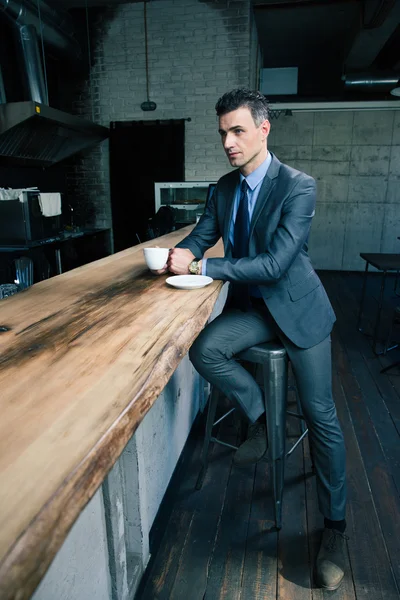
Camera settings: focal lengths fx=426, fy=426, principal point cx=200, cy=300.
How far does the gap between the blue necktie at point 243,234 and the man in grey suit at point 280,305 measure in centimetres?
6

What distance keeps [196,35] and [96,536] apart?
5.96 meters

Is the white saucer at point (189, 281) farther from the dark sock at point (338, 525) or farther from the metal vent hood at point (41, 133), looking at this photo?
the metal vent hood at point (41, 133)

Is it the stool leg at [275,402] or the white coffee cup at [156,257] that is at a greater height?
the white coffee cup at [156,257]

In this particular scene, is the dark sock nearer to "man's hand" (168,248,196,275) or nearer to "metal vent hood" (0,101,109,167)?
"man's hand" (168,248,196,275)

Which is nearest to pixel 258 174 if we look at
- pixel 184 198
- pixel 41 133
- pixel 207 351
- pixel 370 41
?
pixel 207 351

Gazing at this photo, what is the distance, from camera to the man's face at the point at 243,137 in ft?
4.94

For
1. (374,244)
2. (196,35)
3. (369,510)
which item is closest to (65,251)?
(196,35)

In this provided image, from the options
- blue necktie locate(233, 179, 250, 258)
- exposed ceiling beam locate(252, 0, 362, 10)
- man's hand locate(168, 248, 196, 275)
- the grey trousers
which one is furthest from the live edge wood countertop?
exposed ceiling beam locate(252, 0, 362, 10)

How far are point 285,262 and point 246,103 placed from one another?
58 centimetres

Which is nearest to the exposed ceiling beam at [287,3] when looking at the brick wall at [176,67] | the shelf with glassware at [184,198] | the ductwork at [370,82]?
the brick wall at [176,67]

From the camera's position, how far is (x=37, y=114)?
4012 millimetres

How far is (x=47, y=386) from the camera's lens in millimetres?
716

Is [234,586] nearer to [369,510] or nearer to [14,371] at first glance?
[369,510]

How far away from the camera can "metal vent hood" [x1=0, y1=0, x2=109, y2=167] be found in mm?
4016
